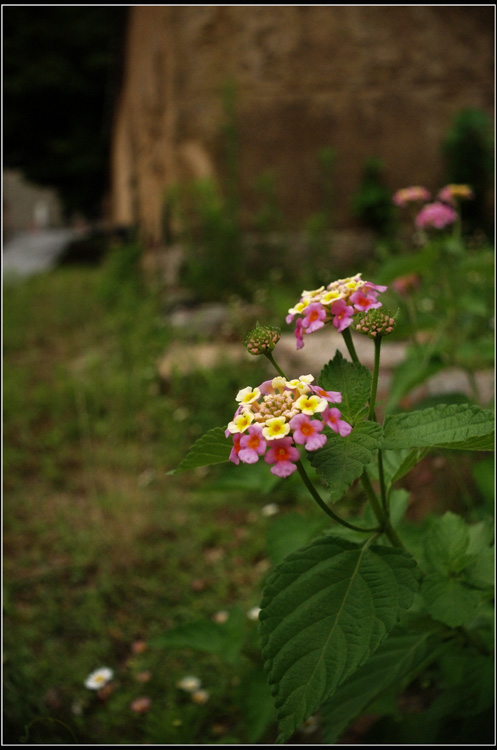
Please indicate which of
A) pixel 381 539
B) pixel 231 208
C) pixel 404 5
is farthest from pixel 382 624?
pixel 404 5

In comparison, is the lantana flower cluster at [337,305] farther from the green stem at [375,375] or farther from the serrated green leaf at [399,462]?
the serrated green leaf at [399,462]

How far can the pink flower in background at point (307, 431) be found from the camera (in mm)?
813

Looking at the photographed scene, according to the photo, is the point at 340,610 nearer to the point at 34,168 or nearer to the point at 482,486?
the point at 482,486

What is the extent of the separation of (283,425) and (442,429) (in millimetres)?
258

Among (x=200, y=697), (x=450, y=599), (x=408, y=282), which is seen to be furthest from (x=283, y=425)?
(x=408, y=282)

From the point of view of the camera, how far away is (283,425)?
2.68 feet

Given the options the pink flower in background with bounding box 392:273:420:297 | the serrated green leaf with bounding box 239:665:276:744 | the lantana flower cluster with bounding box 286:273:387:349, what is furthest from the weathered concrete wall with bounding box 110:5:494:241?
the lantana flower cluster with bounding box 286:273:387:349

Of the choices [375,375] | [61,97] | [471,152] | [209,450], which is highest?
[61,97]

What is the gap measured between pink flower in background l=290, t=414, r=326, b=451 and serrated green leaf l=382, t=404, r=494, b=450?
135mm

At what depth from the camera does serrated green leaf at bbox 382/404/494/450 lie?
908 mm

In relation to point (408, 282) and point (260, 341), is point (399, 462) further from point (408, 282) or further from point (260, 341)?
point (408, 282)

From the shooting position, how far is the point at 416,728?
4.41 ft

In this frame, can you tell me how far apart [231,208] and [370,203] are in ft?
4.00

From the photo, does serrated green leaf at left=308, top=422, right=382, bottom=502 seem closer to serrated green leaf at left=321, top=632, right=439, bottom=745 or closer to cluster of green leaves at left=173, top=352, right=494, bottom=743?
cluster of green leaves at left=173, top=352, right=494, bottom=743
